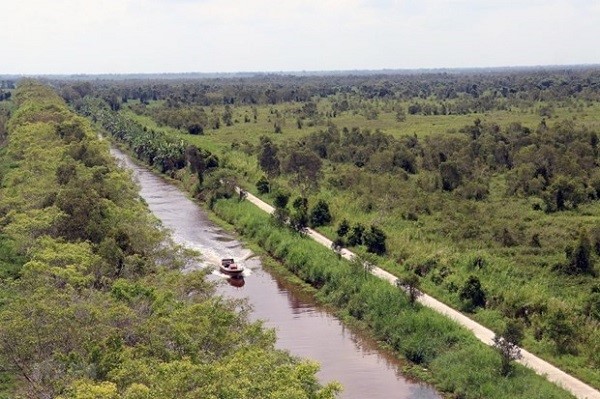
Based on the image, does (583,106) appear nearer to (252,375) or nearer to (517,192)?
(517,192)

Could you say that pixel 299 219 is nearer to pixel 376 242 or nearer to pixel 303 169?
pixel 376 242

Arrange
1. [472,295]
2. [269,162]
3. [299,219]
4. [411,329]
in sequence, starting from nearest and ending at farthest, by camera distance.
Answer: [411,329] → [472,295] → [299,219] → [269,162]

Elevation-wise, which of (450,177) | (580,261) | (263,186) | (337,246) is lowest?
(263,186)

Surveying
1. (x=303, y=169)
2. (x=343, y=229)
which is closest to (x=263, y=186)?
(x=303, y=169)

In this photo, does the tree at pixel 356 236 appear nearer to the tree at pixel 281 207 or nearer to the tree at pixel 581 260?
the tree at pixel 281 207

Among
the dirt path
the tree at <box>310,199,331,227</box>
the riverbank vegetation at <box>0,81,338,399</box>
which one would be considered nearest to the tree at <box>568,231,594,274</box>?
the dirt path

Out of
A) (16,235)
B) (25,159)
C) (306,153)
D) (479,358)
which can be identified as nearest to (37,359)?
(16,235)

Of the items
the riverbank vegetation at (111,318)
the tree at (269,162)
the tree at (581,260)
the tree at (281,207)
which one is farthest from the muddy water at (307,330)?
the tree at (581,260)
